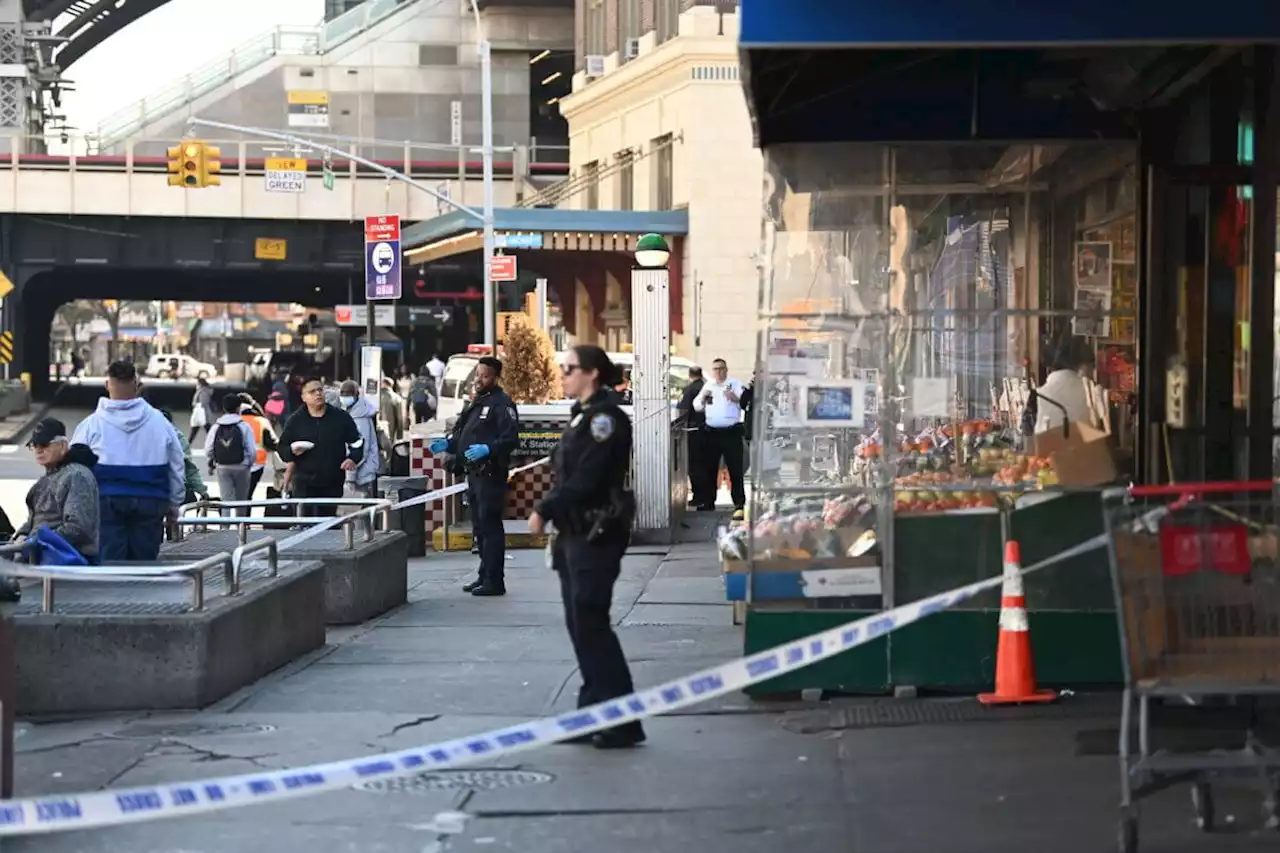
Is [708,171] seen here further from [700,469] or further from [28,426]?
[28,426]

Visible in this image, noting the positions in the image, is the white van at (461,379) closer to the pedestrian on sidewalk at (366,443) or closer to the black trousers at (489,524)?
the pedestrian on sidewalk at (366,443)

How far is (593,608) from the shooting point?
888 cm

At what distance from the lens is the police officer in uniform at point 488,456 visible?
14.8m

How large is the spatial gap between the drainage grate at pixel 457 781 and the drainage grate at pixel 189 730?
131 centimetres

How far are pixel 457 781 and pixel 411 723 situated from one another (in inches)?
54.0

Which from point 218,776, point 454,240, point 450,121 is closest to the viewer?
point 218,776

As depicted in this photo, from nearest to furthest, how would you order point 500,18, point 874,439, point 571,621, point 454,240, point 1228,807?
1. point 1228,807
2. point 571,621
3. point 874,439
4. point 454,240
5. point 500,18

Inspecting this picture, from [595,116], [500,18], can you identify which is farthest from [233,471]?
[500,18]

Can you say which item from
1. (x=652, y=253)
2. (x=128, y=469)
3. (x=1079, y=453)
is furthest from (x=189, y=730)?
(x=652, y=253)

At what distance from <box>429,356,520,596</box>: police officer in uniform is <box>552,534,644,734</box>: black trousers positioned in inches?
224

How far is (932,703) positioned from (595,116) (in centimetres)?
3886

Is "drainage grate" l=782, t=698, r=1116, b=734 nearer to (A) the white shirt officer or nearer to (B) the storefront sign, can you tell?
(B) the storefront sign

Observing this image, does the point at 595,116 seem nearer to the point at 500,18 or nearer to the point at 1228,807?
the point at 500,18

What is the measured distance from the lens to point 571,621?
898 centimetres
